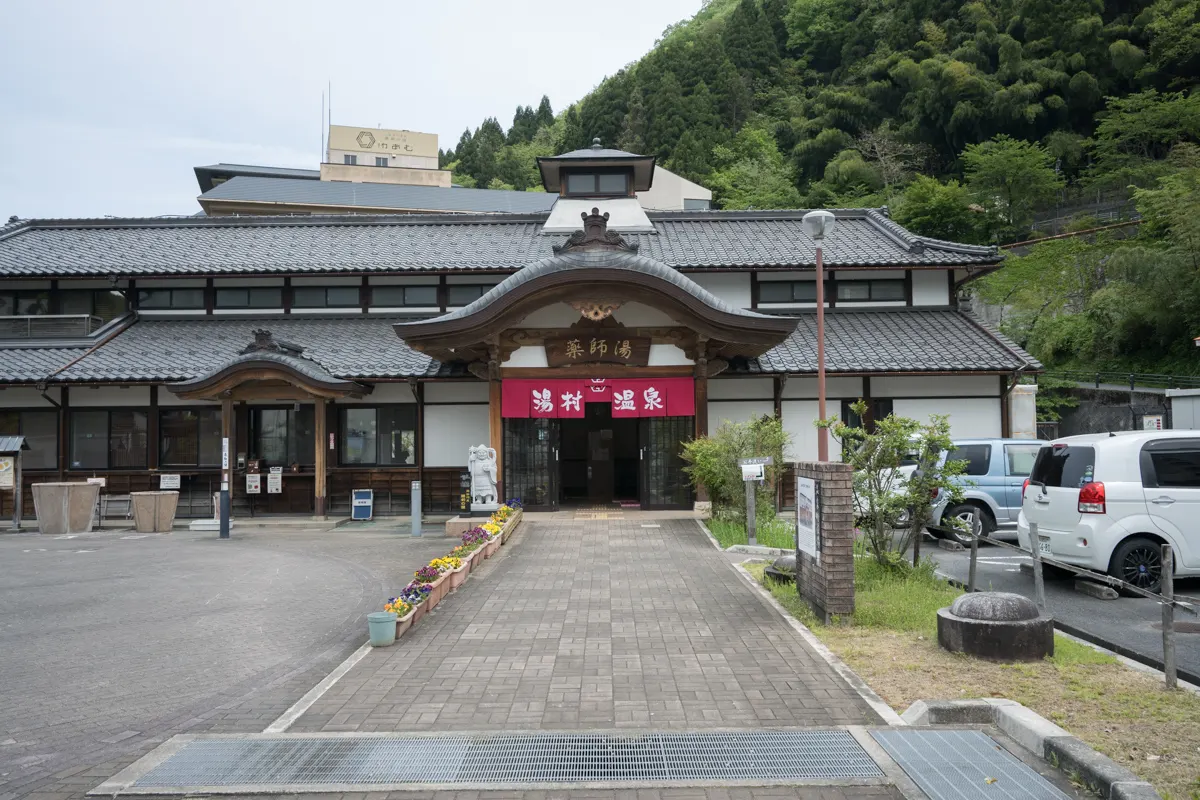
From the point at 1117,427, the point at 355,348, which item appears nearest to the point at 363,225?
the point at 355,348

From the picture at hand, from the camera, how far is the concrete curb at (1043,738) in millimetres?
4113

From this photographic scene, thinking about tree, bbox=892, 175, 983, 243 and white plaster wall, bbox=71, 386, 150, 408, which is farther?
tree, bbox=892, 175, 983, 243

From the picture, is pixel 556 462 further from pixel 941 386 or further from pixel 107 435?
pixel 107 435

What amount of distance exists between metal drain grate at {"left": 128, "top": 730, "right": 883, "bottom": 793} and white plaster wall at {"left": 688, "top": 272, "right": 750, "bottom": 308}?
15912mm

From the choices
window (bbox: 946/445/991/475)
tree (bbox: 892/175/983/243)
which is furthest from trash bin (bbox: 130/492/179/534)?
tree (bbox: 892/175/983/243)

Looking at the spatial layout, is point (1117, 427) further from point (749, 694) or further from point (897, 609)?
point (749, 694)

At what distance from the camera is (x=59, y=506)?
16766mm

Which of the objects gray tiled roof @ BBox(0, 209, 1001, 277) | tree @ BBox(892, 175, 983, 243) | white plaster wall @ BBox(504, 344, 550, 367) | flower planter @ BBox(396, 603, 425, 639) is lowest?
flower planter @ BBox(396, 603, 425, 639)

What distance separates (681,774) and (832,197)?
4368cm

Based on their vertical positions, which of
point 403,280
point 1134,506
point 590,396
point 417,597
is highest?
point 403,280

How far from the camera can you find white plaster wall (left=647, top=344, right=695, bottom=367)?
17.3 m

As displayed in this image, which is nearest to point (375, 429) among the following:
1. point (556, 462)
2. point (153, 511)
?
point (556, 462)

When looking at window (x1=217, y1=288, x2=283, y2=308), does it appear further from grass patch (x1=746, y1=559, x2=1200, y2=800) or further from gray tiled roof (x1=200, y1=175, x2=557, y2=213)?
gray tiled roof (x1=200, y1=175, x2=557, y2=213)

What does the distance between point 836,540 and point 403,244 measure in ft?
57.1
